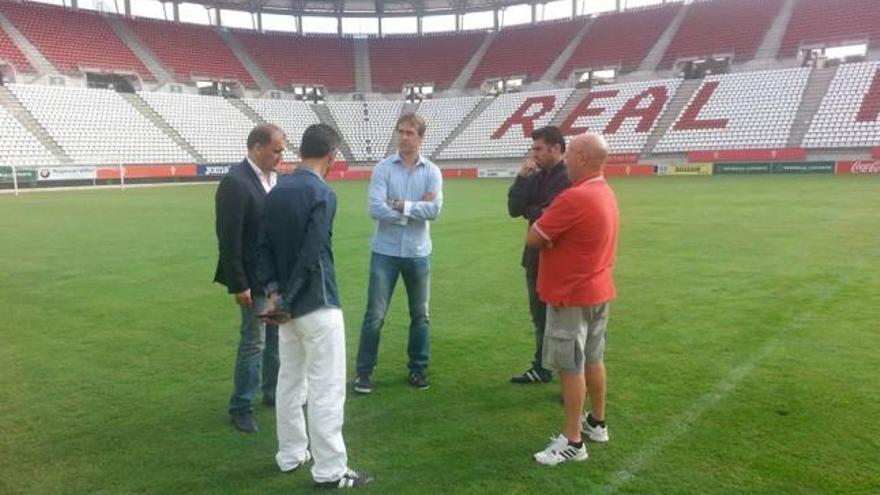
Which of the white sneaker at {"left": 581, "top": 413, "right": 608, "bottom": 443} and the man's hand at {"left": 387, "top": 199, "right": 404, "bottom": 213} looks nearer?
the white sneaker at {"left": 581, "top": 413, "right": 608, "bottom": 443}

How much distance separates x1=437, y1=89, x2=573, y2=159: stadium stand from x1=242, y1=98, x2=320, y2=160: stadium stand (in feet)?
37.6

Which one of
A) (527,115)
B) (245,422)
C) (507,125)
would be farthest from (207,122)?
(245,422)

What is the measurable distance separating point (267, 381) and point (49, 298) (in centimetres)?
504

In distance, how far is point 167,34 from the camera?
49.1 meters

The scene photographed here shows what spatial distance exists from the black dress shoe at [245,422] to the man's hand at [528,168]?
9.18 feet

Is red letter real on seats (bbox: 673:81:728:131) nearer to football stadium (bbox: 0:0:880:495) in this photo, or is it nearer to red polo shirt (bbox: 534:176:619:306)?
football stadium (bbox: 0:0:880:495)

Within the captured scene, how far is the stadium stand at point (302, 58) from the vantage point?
173 ft

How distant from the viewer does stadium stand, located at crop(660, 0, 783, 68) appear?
4169 centimetres

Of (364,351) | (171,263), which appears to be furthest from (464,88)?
(364,351)

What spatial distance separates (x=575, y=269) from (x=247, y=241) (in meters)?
2.23

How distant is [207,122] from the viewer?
1673 inches

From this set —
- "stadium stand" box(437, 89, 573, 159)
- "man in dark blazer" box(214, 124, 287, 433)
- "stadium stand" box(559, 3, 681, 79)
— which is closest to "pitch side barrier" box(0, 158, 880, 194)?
"stadium stand" box(437, 89, 573, 159)

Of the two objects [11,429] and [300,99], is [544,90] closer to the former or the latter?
[300,99]

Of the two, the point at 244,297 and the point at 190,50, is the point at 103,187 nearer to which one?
the point at 190,50
